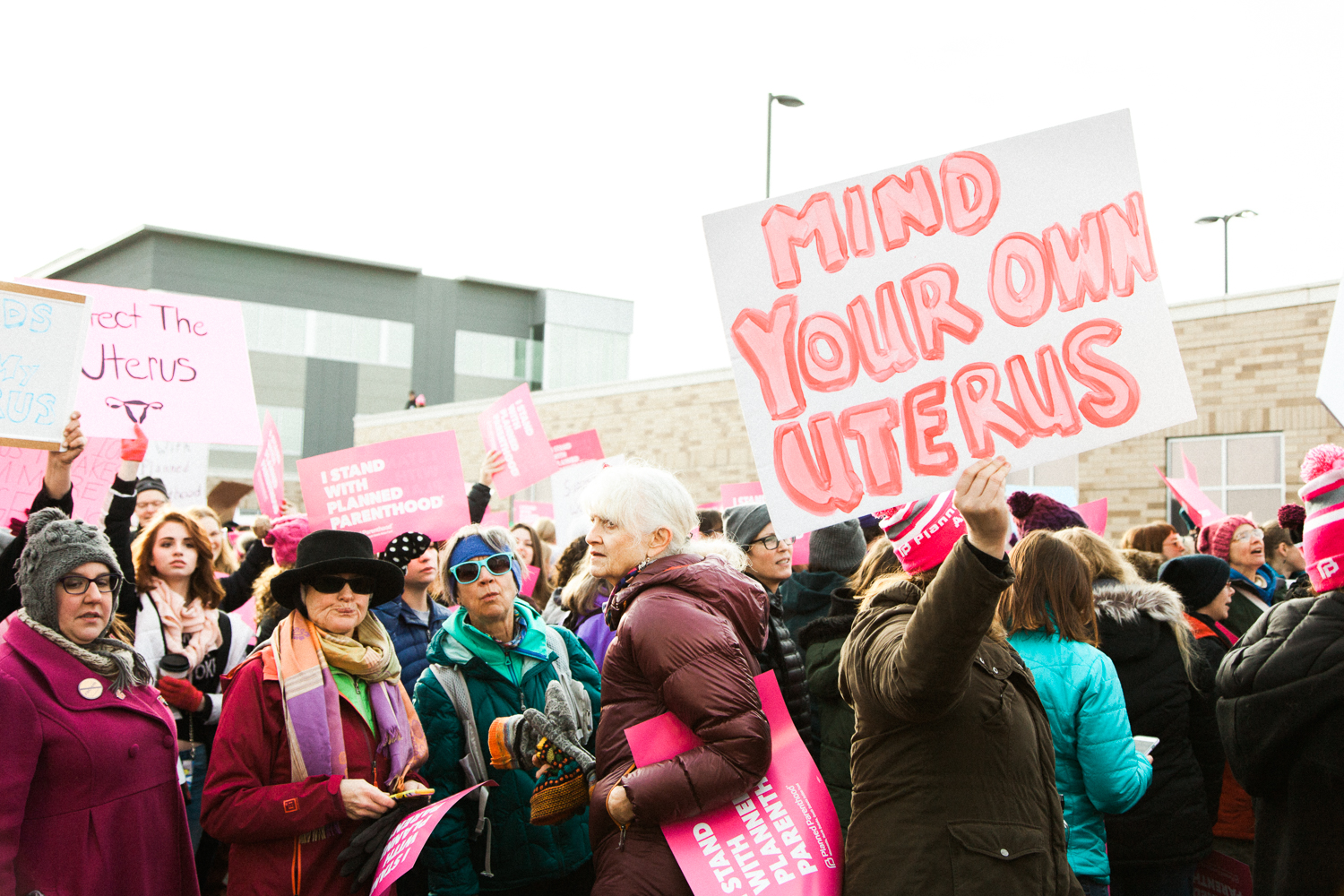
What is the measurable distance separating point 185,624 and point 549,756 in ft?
7.99

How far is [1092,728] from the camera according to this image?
340 centimetres

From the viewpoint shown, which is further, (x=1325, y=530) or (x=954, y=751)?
(x=1325, y=530)

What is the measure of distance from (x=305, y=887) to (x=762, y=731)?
60.1 inches

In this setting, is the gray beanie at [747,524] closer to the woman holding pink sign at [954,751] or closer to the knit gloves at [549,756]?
the knit gloves at [549,756]

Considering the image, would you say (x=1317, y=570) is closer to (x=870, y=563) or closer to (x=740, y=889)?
(x=870, y=563)

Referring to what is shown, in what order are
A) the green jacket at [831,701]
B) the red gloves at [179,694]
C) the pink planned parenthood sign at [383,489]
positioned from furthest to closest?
1. the pink planned parenthood sign at [383,489]
2. the red gloves at [179,694]
3. the green jacket at [831,701]

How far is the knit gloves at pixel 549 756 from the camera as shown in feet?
10.8

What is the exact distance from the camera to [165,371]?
511 cm

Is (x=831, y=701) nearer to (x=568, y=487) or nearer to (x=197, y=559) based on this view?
(x=197, y=559)

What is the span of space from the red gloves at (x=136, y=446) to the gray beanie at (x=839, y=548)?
123 inches

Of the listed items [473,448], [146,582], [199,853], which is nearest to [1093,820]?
[199,853]

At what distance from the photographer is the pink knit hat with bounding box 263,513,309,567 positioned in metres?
5.36

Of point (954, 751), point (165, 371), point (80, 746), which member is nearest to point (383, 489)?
point (165, 371)

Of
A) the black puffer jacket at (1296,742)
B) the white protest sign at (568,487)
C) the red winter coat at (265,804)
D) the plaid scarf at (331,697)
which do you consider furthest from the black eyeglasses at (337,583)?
the white protest sign at (568,487)
